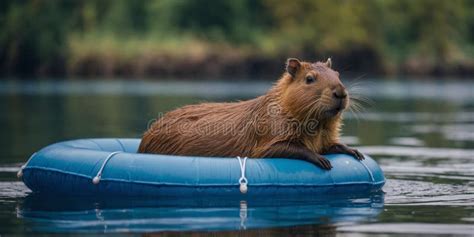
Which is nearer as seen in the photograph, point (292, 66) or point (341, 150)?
point (292, 66)

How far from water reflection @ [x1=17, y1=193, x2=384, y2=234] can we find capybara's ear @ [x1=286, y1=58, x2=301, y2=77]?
1.93m

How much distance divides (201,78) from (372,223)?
57.4 m

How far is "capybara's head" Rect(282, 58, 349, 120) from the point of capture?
1458 centimetres

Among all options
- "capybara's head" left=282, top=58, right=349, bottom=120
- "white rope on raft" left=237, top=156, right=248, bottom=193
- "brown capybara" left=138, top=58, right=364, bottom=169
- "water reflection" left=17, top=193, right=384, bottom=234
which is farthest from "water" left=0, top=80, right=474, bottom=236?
"capybara's head" left=282, top=58, right=349, bottom=120

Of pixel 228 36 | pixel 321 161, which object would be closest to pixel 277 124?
pixel 321 161

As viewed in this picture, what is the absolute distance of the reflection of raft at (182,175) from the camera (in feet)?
47.1

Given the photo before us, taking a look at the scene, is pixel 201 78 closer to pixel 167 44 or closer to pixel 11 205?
pixel 167 44

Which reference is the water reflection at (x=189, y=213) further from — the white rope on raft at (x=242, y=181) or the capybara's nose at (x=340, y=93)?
the capybara's nose at (x=340, y=93)

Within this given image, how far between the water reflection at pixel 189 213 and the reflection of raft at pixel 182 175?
0.60 ft

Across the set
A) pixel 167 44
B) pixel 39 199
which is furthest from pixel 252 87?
pixel 39 199

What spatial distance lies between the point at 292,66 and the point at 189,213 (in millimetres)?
3200

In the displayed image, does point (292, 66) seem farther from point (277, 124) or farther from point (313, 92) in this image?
point (277, 124)

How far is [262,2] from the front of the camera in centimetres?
8788

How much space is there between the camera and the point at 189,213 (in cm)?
1299
